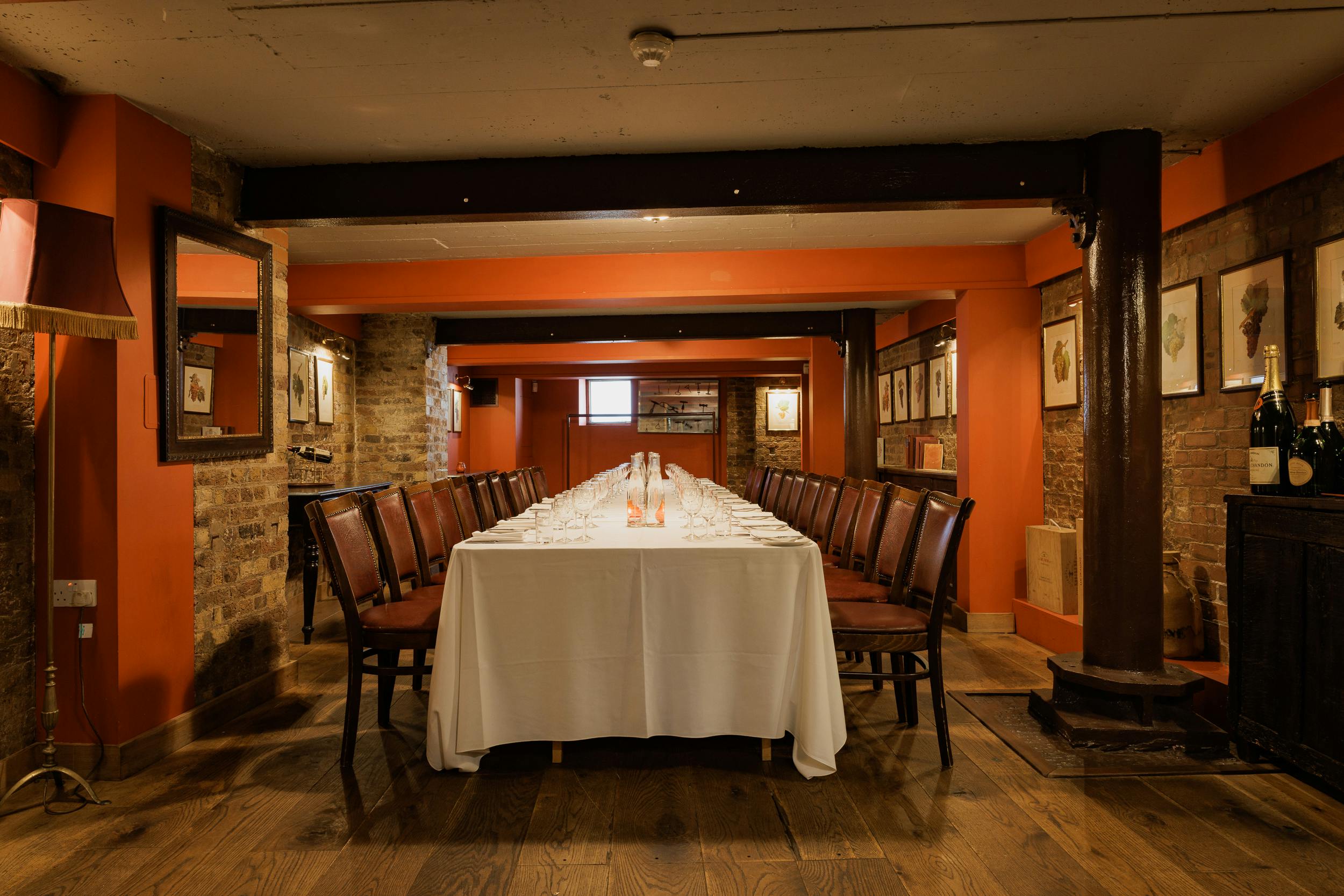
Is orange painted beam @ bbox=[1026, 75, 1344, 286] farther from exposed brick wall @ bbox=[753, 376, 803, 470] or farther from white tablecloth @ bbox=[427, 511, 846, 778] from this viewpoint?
exposed brick wall @ bbox=[753, 376, 803, 470]

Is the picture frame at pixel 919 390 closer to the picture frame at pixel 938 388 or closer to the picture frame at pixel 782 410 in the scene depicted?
the picture frame at pixel 938 388

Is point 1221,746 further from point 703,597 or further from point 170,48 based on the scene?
point 170,48

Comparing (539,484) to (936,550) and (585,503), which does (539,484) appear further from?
(936,550)

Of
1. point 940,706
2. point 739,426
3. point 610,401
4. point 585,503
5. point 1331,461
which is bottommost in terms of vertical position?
point 940,706

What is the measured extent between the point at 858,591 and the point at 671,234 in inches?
105

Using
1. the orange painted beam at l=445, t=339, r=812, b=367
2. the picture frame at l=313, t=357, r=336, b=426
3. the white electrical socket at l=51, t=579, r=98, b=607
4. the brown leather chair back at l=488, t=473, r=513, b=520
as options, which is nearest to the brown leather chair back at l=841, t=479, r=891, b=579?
the brown leather chair back at l=488, t=473, r=513, b=520

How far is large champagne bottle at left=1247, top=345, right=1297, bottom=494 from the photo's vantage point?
275 centimetres

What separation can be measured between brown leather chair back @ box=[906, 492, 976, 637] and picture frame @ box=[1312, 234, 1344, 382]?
1.38 m

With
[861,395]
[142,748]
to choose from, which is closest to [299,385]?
[142,748]

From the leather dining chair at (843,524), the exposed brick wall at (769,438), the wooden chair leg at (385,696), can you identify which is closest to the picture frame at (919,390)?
the leather dining chair at (843,524)

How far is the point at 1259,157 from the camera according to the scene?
3.21 m

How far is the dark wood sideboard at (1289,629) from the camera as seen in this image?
8.00 feet

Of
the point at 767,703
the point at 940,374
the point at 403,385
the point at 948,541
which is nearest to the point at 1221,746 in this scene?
the point at 948,541

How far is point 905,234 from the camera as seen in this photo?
501 cm
